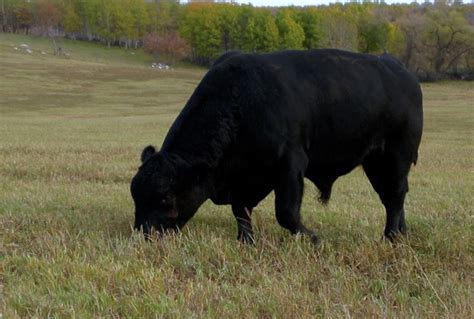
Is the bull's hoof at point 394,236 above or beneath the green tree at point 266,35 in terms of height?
above

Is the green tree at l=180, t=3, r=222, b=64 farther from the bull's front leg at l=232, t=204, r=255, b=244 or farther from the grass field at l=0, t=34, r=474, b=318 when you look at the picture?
the bull's front leg at l=232, t=204, r=255, b=244

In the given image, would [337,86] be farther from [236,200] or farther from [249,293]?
[249,293]

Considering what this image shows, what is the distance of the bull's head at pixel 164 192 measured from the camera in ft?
19.6

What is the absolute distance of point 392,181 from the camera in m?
7.04

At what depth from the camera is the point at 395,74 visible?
7047mm

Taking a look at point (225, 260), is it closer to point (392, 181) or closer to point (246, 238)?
point (246, 238)

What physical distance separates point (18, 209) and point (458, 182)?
30.7 ft

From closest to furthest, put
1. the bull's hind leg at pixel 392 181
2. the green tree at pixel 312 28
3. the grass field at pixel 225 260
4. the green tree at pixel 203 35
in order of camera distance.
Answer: the grass field at pixel 225 260 → the bull's hind leg at pixel 392 181 → the green tree at pixel 312 28 → the green tree at pixel 203 35

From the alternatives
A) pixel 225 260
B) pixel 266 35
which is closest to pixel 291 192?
pixel 225 260

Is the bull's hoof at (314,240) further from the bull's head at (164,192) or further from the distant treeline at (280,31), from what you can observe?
the distant treeline at (280,31)

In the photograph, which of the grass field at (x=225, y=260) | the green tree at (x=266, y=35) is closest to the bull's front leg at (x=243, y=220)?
the grass field at (x=225, y=260)

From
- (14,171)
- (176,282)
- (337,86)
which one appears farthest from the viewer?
(14,171)

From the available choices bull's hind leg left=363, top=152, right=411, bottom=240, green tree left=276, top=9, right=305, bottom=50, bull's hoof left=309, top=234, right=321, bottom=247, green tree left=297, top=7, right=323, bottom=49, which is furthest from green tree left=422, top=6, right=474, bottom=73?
bull's hoof left=309, top=234, right=321, bottom=247

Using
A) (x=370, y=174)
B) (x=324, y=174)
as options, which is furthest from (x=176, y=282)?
(x=370, y=174)
